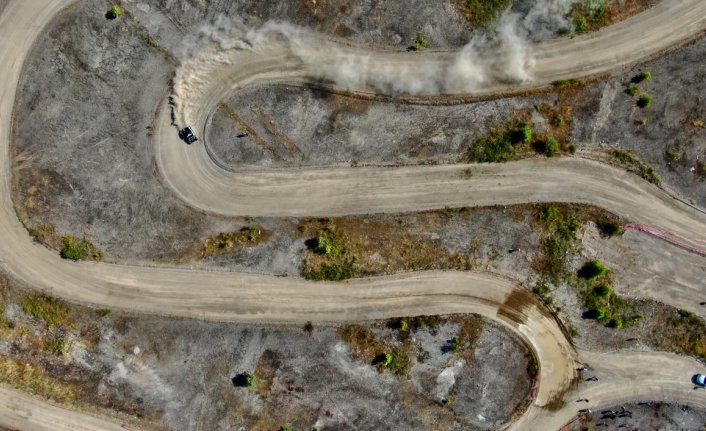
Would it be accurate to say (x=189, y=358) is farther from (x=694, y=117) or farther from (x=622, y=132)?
(x=694, y=117)

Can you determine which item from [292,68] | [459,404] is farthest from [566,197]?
[292,68]

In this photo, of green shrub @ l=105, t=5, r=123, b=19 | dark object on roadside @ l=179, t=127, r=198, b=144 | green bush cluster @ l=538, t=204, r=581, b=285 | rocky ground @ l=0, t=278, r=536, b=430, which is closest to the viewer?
green shrub @ l=105, t=5, r=123, b=19

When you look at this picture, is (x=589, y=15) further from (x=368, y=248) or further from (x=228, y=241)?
(x=228, y=241)

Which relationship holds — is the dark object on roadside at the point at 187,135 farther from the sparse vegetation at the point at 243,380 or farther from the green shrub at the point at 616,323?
the green shrub at the point at 616,323

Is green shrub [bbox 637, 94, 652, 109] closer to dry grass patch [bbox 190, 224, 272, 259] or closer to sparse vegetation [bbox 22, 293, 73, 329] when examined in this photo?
dry grass patch [bbox 190, 224, 272, 259]

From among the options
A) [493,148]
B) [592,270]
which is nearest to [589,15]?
[493,148]

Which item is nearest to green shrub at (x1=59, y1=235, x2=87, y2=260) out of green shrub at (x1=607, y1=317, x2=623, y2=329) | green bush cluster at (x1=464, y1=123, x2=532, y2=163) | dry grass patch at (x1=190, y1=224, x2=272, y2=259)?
dry grass patch at (x1=190, y1=224, x2=272, y2=259)
